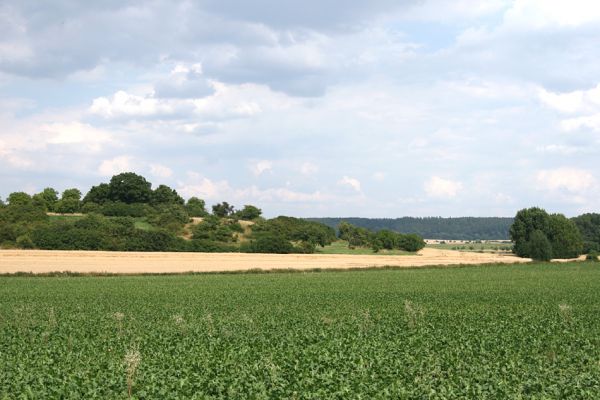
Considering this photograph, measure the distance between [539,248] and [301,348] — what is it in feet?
318

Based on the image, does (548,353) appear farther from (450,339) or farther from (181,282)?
(181,282)

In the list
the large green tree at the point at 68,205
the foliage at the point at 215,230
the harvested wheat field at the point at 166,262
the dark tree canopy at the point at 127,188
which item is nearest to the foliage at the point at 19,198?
the large green tree at the point at 68,205

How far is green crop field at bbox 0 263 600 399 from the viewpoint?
573 inches

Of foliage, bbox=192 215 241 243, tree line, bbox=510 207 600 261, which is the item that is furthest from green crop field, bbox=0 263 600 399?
tree line, bbox=510 207 600 261

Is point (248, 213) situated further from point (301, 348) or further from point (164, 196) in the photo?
point (301, 348)

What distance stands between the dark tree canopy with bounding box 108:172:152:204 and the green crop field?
92183 mm

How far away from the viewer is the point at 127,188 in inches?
5197

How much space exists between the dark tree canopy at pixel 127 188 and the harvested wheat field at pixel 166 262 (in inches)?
1869

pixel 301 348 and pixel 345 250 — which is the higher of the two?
pixel 345 250

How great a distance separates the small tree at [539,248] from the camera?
107750mm

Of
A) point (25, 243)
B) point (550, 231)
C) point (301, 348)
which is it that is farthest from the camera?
point (550, 231)

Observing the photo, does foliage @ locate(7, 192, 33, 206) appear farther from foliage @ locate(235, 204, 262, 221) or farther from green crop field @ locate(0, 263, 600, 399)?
green crop field @ locate(0, 263, 600, 399)

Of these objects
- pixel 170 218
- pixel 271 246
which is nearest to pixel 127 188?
pixel 170 218

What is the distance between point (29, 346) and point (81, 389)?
753 centimetres
